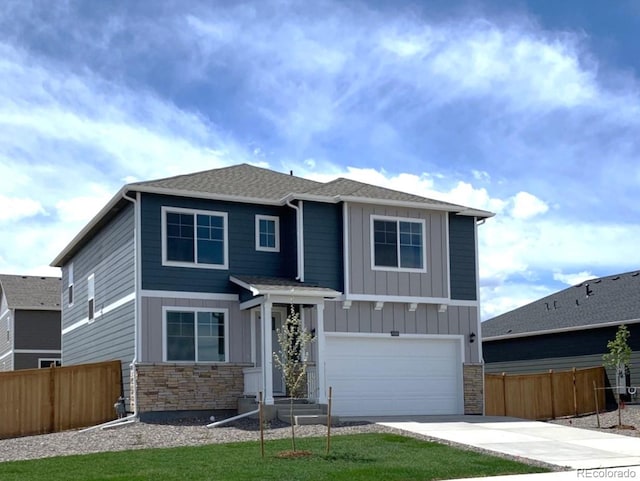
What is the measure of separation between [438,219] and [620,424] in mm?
6846

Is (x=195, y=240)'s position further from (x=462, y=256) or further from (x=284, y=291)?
(x=462, y=256)

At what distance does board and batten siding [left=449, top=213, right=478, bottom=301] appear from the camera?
23984 mm

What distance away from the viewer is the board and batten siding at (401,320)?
22.1 m

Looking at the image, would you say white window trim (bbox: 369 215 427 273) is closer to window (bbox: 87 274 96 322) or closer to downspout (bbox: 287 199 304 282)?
downspout (bbox: 287 199 304 282)

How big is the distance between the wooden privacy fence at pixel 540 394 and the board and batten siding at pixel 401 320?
3.89 feet

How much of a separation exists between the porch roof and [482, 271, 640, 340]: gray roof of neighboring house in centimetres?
1134

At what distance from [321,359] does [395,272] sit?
131 inches

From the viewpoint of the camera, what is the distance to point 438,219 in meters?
23.4

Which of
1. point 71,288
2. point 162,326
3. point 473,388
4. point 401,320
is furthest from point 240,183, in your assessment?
point 71,288

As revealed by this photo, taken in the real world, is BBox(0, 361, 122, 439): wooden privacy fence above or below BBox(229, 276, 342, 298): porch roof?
below

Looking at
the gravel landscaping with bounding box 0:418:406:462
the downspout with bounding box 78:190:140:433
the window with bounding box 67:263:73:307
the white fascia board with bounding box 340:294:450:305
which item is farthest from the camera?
the window with bounding box 67:263:73:307

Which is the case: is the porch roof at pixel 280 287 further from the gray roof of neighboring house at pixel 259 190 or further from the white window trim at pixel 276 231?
the gray roof of neighboring house at pixel 259 190

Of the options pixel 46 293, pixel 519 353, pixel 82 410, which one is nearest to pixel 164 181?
pixel 82 410

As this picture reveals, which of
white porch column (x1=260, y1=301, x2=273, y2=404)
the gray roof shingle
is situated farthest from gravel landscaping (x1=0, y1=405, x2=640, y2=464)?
the gray roof shingle
